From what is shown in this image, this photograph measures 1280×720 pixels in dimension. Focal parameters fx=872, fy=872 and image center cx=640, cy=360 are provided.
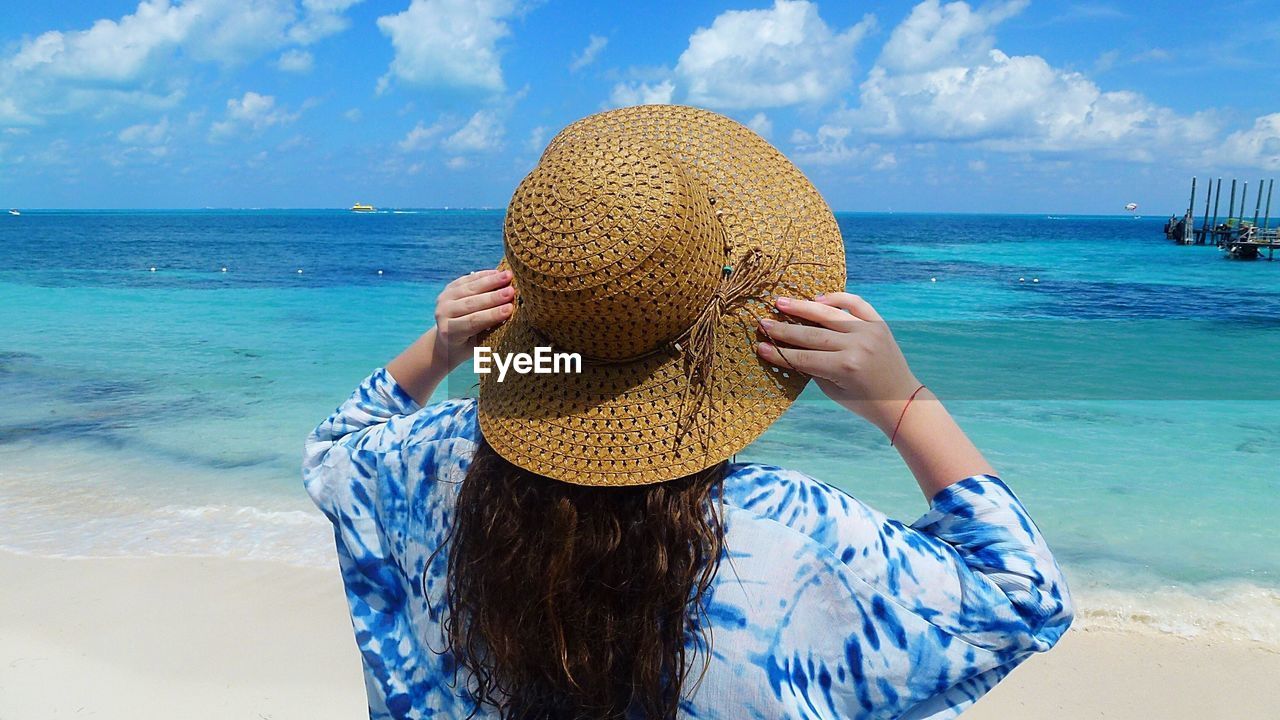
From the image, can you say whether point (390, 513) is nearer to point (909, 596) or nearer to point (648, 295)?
point (648, 295)

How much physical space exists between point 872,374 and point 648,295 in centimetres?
25

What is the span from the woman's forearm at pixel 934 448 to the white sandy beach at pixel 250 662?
2.88m

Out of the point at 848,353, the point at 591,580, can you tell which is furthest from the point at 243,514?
the point at 848,353

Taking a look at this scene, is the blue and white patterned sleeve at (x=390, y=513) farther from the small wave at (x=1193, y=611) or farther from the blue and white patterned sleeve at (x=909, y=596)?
the small wave at (x=1193, y=611)

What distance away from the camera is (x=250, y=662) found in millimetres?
3613

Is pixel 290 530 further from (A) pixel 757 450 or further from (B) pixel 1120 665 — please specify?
(B) pixel 1120 665

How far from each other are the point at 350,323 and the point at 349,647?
Result: 41.5 ft

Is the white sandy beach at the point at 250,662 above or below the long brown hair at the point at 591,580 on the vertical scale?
below

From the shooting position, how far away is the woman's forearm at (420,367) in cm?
120

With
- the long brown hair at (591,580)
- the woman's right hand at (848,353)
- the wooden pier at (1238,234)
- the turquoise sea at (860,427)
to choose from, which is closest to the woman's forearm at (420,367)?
the long brown hair at (591,580)

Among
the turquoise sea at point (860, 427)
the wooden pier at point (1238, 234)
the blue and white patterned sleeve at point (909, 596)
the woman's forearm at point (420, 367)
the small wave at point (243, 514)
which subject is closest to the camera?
the blue and white patterned sleeve at point (909, 596)

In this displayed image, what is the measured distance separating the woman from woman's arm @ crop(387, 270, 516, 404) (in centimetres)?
5

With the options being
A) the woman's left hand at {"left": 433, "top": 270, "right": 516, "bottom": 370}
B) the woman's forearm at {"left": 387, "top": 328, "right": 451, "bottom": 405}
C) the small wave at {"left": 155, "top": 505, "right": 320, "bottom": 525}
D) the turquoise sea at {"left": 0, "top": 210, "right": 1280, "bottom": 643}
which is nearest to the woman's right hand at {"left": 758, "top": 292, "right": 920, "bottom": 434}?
the woman's left hand at {"left": 433, "top": 270, "right": 516, "bottom": 370}

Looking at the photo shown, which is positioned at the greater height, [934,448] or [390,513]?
[934,448]
